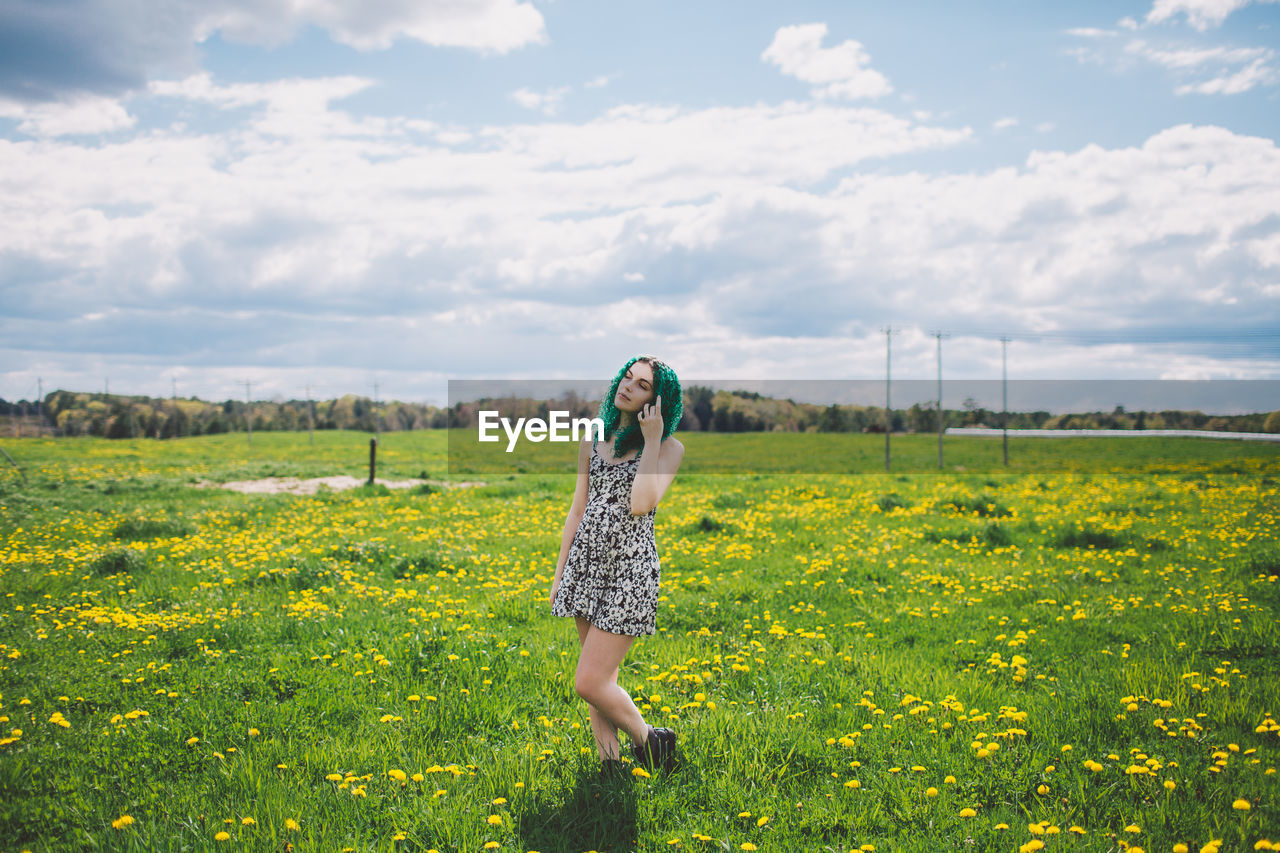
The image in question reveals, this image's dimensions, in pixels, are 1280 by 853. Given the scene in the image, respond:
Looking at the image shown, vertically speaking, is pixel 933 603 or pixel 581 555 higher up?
pixel 581 555

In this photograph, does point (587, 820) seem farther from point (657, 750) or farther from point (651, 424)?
point (651, 424)

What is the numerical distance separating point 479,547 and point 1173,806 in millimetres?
9914

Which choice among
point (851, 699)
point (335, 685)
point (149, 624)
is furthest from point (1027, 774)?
point (149, 624)

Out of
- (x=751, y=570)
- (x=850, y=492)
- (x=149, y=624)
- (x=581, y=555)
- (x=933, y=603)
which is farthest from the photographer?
(x=850, y=492)

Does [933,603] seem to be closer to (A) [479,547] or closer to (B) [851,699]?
(B) [851,699]

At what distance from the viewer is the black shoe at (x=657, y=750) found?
443cm

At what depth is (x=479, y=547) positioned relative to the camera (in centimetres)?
1220

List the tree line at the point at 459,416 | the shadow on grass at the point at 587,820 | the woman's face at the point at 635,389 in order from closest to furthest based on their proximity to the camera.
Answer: the shadow on grass at the point at 587,820 → the woman's face at the point at 635,389 → the tree line at the point at 459,416

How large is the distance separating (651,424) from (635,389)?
10.5 inches

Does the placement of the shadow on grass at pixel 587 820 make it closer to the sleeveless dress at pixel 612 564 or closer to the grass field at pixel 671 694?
the grass field at pixel 671 694

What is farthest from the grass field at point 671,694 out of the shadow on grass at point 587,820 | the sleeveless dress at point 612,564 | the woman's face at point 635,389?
the woman's face at point 635,389

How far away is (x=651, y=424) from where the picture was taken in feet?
13.8

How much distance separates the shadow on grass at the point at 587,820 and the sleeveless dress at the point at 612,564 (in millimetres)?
910

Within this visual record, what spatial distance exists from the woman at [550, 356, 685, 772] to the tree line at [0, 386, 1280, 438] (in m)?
1.20
